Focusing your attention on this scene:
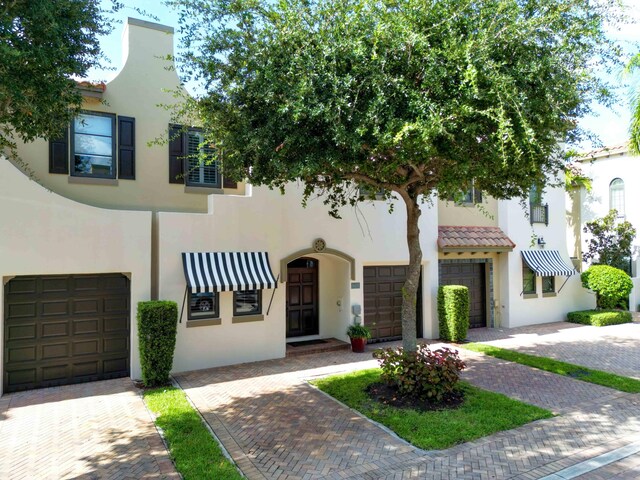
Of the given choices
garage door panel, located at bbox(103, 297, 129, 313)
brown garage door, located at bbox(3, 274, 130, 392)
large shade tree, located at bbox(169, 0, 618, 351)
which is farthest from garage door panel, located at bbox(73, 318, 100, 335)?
large shade tree, located at bbox(169, 0, 618, 351)

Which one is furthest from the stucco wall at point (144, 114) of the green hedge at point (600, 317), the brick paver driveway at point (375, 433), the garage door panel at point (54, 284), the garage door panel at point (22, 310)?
the green hedge at point (600, 317)

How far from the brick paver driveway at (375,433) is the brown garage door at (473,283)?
19.9ft

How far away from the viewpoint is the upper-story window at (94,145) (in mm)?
11742

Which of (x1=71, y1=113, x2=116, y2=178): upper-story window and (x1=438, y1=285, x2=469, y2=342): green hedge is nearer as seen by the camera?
(x1=71, y1=113, x2=116, y2=178): upper-story window

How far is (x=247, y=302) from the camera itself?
41.9ft

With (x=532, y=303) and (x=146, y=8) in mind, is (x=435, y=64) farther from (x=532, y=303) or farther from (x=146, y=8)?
(x=532, y=303)

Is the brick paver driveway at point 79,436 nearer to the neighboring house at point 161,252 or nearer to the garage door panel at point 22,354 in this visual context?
the garage door panel at point 22,354

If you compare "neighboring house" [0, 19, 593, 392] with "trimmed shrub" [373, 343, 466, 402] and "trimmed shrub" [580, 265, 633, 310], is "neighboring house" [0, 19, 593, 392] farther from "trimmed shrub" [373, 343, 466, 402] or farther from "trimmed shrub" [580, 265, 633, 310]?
"trimmed shrub" [580, 265, 633, 310]

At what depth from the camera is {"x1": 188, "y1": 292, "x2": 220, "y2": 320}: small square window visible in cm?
1195

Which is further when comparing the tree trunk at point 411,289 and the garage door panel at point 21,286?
the garage door panel at point 21,286

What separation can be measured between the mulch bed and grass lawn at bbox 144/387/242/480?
3.68m

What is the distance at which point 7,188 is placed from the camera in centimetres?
980

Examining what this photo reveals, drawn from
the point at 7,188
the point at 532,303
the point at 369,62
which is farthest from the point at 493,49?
the point at 532,303

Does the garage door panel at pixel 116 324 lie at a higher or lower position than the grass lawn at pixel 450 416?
higher
